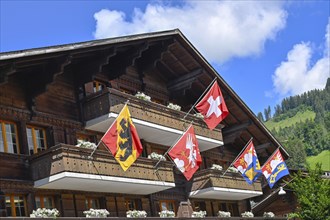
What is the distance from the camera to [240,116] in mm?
29766

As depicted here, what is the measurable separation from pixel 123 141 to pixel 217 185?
8438mm

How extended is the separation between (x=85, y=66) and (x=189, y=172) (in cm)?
567

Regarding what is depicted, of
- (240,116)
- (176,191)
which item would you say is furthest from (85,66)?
(240,116)

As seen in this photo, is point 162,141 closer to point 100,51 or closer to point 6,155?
point 100,51

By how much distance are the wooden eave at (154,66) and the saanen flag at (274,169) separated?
8.76ft

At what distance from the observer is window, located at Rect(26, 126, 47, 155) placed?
18.2 m

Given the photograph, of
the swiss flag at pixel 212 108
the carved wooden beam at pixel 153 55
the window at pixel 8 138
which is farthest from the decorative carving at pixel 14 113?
the swiss flag at pixel 212 108

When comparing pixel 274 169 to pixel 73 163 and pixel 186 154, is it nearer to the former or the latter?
pixel 186 154

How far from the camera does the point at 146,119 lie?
70.5ft

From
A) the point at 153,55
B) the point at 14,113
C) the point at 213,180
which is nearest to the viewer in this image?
the point at 14,113

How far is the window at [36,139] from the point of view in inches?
715

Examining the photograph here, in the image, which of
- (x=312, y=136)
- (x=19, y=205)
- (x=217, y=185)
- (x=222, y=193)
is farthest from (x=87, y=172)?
(x=312, y=136)

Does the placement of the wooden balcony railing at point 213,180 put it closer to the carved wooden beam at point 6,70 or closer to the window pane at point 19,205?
the window pane at point 19,205

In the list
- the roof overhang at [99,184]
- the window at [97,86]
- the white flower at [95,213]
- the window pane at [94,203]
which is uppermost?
the window at [97,86]
